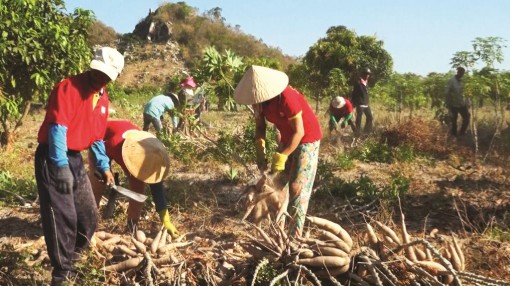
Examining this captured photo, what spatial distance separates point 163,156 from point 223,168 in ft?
8.91

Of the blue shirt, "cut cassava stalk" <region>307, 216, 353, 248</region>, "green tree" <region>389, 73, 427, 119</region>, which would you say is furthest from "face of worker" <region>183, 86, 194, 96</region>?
"green tree" <region>389, 73, 427, 119</region>

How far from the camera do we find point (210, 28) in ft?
132

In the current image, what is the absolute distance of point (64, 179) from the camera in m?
2.93

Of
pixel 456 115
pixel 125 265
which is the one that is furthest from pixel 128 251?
pixel 456 115

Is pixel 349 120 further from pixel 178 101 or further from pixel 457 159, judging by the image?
pixel 178 101

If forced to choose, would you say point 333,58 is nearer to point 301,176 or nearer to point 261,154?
point 261,154

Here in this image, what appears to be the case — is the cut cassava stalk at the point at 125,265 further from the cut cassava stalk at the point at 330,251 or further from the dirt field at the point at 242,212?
the cut cassava stalk at the point at 330,251

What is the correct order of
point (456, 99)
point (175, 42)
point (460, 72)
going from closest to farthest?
point (460, 72), point (456, 99), point (175, 42)

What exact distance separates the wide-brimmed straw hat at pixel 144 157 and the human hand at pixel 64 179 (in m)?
0.78

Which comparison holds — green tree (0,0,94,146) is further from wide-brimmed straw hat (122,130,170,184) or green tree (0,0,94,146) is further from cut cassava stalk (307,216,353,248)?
cut cassava stalk (307,216,353,248)

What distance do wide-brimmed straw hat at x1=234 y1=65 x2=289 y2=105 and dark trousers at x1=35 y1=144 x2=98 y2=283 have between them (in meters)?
1.23

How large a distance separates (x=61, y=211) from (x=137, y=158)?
912 mm

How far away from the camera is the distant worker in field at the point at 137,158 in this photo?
3.76 m

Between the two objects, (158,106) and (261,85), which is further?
(158,106)
